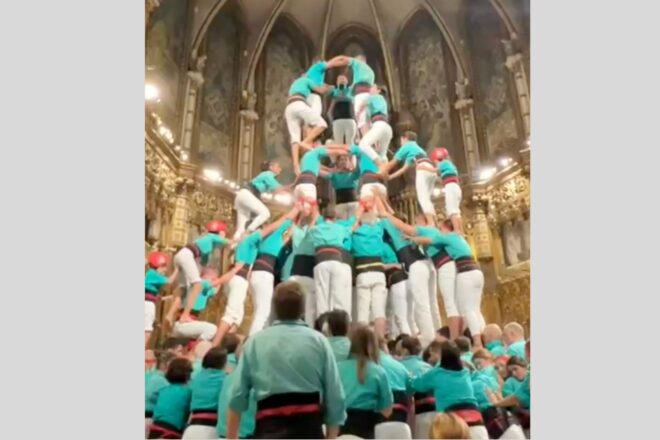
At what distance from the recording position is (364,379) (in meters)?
4.05

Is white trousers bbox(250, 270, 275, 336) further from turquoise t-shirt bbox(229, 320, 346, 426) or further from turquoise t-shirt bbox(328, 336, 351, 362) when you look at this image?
turquoise t-shirt bbox(229, 320, 346, 426)

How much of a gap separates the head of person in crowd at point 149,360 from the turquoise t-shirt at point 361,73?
4096 mm

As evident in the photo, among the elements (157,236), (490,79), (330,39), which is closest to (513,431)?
(157,236)

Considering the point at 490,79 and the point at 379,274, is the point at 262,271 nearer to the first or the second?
the point at 379,274

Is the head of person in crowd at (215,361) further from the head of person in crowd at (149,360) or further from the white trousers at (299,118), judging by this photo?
the white trousers at (299,118)

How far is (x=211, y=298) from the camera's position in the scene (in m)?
6.29

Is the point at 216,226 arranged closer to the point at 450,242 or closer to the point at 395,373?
the point at 450,242

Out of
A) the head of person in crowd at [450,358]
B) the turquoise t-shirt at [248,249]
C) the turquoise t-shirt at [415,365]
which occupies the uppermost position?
the turquoise t-shirt at [248,249]

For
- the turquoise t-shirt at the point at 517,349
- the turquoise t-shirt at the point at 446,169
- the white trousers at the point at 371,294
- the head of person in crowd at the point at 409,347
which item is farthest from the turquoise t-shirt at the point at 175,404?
the turquoise t-shirt at the point at 446,169

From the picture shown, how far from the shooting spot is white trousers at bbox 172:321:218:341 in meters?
5.99

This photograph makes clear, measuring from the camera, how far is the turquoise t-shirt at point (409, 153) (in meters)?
7.08

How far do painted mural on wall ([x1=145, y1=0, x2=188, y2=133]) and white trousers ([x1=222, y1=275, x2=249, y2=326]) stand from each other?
202cm

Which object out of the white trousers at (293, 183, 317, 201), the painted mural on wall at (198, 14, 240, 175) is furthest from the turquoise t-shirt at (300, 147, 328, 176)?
the painted mural on wall at (198, 14, 240, 175)

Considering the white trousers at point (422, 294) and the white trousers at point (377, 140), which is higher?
the white trousers at point (377, 140)
